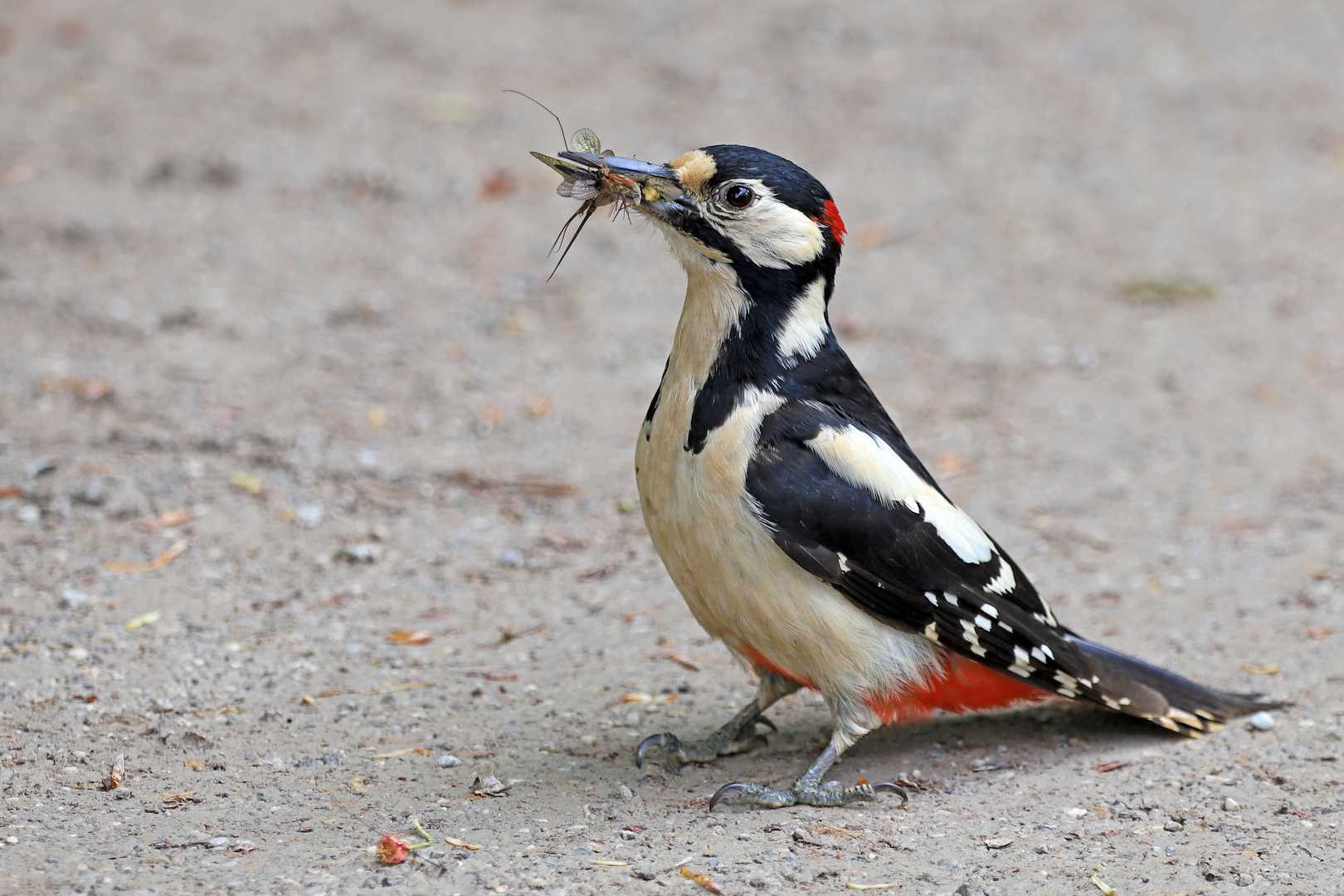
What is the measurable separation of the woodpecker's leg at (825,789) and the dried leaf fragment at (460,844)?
27.0 inches

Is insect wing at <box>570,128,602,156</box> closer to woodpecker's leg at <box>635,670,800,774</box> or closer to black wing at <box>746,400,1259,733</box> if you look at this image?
black wing at <box>746,400,1259,733</box>

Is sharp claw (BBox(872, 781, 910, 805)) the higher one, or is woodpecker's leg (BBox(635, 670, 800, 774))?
sharp claw (BBox(872, 781, 910, 805))

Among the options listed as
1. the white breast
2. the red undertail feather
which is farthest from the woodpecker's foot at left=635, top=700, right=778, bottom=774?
the red undertail feather

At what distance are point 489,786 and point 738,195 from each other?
1.69 metres

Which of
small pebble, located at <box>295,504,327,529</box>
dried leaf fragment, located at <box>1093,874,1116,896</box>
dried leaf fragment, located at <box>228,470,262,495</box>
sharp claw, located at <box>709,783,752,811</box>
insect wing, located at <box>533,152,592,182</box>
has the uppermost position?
insect wing, located at <box>533,152,592,182</box>

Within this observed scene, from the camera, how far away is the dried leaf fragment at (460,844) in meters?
3.28

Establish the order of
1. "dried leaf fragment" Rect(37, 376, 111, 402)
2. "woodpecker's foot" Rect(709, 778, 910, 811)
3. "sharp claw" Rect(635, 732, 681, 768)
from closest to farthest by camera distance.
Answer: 1. "woodpecker's foot" Rect(709, 778, 910, 811)
2. "sharp claw" Rect(635, 732, 681, 768)
3. "dried leaf fragment" Rect(37, 376, 111, 402)

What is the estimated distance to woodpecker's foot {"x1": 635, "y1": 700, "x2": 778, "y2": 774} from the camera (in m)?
3.98

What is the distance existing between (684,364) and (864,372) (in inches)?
136

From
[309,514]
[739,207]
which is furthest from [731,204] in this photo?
[309,514]

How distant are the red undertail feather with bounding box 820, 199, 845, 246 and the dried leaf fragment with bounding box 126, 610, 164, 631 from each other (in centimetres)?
252

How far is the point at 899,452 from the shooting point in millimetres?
3699

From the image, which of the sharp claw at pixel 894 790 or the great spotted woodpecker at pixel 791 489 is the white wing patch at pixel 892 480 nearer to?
the great spotted woodpecker at pixel 791 489

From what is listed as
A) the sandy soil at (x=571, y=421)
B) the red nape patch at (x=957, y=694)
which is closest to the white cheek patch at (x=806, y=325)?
the red nape patch at (x=957, y=694)
